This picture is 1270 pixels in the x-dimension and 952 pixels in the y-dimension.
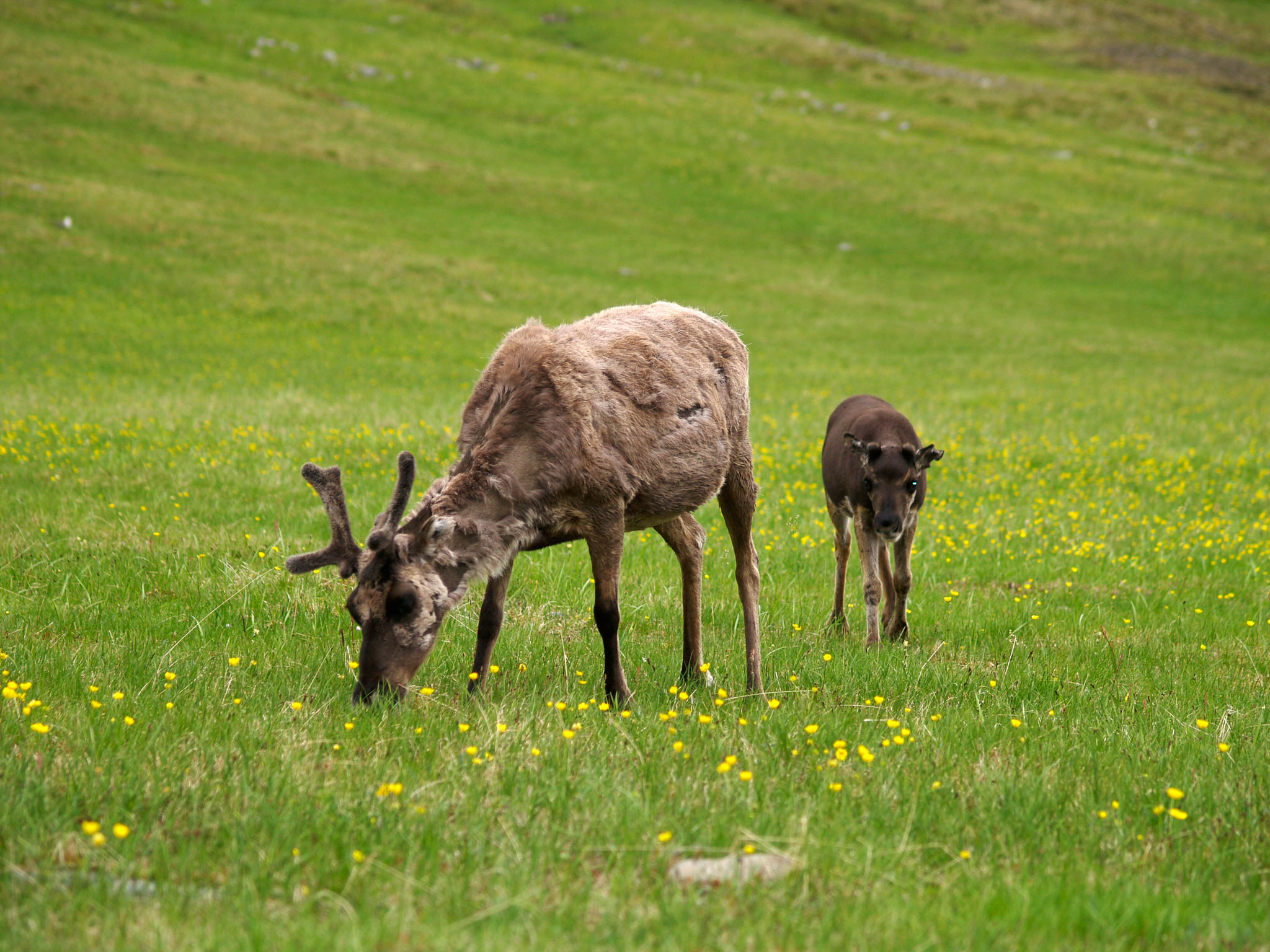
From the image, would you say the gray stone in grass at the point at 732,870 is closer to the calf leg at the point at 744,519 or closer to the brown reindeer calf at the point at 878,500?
the calf leg at the point at 744,519

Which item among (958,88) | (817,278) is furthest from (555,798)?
(958,88)

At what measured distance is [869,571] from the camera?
8.30 metres

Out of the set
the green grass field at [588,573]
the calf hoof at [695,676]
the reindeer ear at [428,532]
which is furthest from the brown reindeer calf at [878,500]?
the reindeer ear at [428,532]

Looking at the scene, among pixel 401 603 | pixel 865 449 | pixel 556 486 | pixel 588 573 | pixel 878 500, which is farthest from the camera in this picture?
pixel 588 573

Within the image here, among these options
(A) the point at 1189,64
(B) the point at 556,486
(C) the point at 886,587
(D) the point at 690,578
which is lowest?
(C) the point at 886,587

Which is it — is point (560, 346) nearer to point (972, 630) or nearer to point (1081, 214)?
point (972, 630)

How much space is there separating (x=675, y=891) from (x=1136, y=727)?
3.34m

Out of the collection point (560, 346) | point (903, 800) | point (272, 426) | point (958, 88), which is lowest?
point (272, 426)

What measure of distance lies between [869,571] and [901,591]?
29 cm

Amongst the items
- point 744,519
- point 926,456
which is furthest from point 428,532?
point 926,456

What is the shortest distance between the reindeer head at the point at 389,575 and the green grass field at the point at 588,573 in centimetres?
25

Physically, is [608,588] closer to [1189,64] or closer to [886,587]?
[886,587]

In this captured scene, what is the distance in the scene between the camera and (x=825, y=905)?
11.8ft

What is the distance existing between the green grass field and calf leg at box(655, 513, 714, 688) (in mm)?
192
